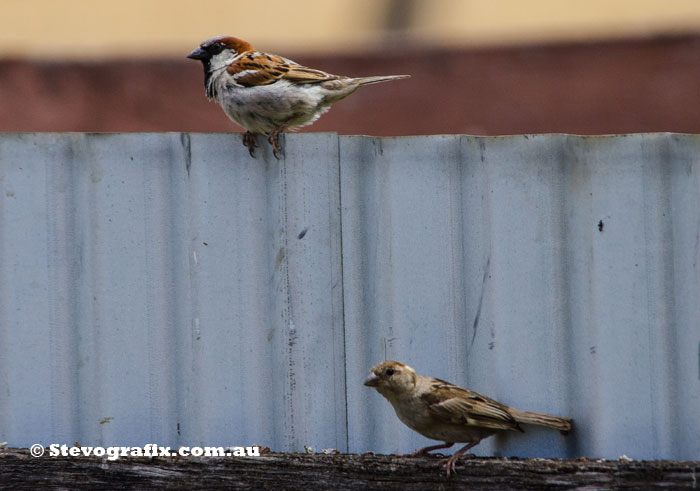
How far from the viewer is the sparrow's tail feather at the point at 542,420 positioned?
2.90 m

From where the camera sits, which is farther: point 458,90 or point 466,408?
point 458,90

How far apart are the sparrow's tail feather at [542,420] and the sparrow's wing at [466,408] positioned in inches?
0.9

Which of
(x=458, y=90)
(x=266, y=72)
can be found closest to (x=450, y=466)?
(x=266, y=72)

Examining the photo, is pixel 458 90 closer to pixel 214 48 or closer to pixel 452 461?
pixel 214 48

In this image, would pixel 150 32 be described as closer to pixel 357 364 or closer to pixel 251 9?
pixel 251 9

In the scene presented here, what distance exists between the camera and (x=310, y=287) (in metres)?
3.05

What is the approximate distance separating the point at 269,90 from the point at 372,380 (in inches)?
54.2

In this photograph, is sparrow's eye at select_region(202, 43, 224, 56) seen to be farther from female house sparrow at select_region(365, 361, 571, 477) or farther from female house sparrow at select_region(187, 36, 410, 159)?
female house sparrow at select_region(365, 361, 571, 477)

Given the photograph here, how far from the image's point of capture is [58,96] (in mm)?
6852

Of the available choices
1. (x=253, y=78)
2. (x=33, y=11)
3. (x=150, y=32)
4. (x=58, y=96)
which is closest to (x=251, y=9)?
(x=150, y=32)

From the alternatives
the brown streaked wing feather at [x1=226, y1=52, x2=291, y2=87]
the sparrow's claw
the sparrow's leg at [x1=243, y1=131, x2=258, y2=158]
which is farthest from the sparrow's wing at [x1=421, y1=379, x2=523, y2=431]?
the brown streaked wing feather at [x1=226, y1=52, x2=291, y2=87]

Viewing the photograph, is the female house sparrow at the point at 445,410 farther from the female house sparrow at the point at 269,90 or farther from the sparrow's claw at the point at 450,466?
the female house sparrow at the point at 269,90

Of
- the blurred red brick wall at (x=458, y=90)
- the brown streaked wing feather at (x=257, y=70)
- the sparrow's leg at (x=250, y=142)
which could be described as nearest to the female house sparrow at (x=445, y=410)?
the sparrow's leg at (x=250, y=142)

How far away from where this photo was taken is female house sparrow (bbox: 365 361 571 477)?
2854mm
